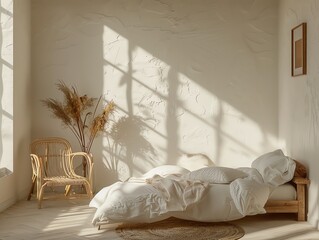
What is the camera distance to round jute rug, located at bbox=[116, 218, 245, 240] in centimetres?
525

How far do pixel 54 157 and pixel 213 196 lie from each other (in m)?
2.60

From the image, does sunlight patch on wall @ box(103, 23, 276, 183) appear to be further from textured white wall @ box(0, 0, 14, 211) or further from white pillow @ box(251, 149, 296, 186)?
white pillow @ box(251, 149, 296, 186)

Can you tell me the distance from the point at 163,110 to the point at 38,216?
218 cm

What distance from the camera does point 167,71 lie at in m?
7.65

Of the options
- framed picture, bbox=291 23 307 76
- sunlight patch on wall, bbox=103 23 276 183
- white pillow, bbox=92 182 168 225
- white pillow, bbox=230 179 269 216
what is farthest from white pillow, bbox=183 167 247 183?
sunlight patch on wall, bbox=103 23 276 183

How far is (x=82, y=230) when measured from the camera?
5.59m

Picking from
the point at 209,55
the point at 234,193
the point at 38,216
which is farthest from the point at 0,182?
the point at 209,55

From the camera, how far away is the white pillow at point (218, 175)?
5.93m

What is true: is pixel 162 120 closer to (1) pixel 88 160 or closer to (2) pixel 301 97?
(1) pixel 88 160

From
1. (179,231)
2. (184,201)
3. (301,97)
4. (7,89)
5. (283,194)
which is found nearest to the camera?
(179,231)

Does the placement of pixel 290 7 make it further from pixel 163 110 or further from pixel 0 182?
pixel 0 182

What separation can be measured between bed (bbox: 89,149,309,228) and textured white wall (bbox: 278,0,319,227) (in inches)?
8.4

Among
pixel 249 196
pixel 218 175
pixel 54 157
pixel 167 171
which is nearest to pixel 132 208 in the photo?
pixel 218 175

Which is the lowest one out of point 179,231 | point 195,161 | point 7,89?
point 179,231
